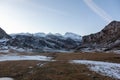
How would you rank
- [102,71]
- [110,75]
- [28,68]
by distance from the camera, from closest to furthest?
[110,75]
[102,71]
[28,68]

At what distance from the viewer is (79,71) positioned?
41.4 m

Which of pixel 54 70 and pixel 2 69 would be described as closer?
pixel 54 70

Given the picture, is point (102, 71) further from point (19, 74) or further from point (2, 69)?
point (2, 69)

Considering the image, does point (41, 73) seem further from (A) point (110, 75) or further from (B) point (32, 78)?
(A) point (110, 75)

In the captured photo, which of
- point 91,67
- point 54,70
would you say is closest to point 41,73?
point 54,70

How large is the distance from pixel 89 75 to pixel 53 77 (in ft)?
19.9

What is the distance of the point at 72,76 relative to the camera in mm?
38250

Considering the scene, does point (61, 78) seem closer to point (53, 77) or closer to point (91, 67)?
point (53, 77)

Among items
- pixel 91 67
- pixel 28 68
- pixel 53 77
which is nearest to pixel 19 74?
pixel 28 68

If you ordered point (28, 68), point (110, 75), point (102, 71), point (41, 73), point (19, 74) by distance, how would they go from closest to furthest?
point (110, 75)
point (102, 71)
point (41, 73)
point (19, 74)
point (28, 68)

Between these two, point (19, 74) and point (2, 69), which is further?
point (2, 69)

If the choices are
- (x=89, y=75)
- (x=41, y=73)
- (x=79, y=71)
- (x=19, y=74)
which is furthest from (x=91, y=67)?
(x=19, y=74)

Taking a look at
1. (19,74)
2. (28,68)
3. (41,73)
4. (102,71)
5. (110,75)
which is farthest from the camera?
(28,68)

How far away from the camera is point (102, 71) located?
39.7 meters
